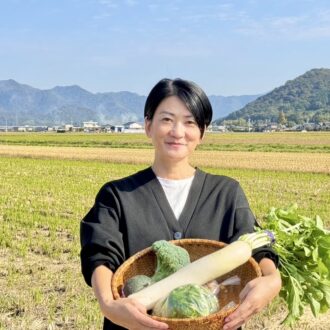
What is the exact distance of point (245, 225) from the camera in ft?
8.11

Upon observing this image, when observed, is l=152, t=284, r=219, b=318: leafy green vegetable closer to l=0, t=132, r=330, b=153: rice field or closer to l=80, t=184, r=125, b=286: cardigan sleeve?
l=80, t=184, r=125, b=286: cardigan sleeve

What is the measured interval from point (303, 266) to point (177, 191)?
0.88m

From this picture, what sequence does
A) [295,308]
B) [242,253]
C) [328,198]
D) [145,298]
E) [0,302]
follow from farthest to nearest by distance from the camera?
1. [328,198]
2. [0,302]
3. [295,308]
4. [242,253]
5. [145,298]

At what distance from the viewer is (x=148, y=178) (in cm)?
253

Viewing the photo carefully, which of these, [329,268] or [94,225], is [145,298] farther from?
[329,268]

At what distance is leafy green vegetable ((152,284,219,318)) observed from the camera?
203 centimetres

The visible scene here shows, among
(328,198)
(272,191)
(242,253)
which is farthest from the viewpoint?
(272,191)

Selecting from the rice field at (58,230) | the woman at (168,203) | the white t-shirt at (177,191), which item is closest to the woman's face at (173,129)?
the woman at (168,203)

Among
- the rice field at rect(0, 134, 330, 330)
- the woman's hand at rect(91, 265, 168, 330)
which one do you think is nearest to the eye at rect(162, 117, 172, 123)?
the woman's hand at rect(91, 265, 168, 330)

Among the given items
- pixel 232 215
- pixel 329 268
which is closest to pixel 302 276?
pixel 329 268

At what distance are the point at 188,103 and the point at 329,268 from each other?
1.13 metres

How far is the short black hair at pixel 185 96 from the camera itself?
2.47 metres

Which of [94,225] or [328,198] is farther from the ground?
[94,225]

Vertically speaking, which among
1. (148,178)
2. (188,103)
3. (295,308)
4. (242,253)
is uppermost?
(188,103)
